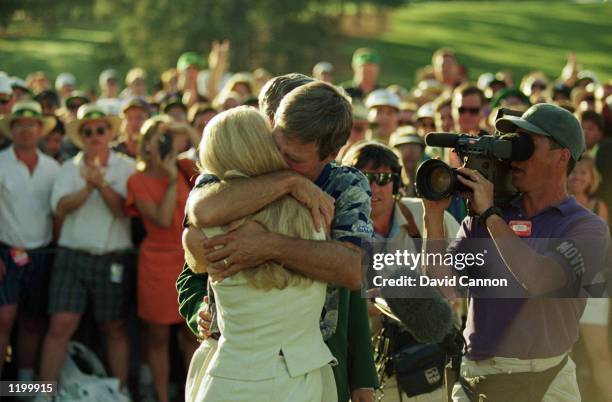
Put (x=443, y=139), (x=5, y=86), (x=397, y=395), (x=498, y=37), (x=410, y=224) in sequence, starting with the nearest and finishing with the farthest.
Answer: (x=443, y=139) → (x=397, y=395) → (x=410, y=224) → (x=5, y=86) → (x=498, y=37)

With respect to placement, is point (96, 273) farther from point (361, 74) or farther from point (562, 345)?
point (361, 74)

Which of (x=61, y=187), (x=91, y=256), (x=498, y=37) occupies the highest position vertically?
(x=61, y=187)

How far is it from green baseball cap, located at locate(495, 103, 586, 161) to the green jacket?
3.00 ft

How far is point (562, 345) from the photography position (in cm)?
449

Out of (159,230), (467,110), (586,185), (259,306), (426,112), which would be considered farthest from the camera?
(426,112)

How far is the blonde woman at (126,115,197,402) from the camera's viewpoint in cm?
862

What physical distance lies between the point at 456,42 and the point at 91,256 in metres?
43.2

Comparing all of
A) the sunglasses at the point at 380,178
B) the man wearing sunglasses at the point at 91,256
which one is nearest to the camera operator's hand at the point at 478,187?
the sunglasses at the point at 380,178

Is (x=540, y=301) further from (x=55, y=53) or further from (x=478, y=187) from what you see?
(x=55, y=53)

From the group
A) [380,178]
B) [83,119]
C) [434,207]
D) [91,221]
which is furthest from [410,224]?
[83,119]

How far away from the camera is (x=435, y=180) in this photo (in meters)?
4.20

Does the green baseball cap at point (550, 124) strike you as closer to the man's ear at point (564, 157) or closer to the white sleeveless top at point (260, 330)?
the man's ear at point (564, 157)

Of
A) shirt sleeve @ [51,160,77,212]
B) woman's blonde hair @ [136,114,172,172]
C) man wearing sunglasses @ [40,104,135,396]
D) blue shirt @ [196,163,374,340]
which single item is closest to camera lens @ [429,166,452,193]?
blue shirt @ [196,163,374,340]

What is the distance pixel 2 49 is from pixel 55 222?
3397cm
